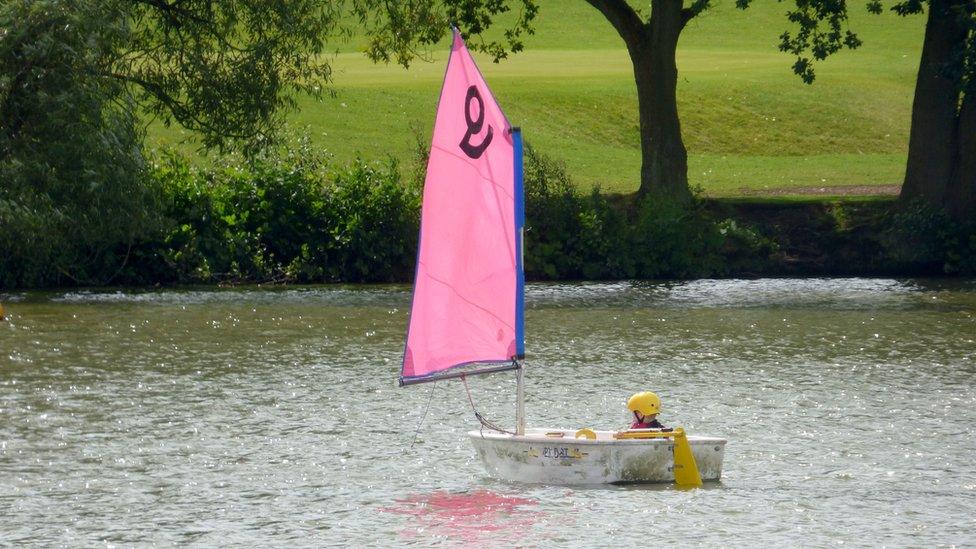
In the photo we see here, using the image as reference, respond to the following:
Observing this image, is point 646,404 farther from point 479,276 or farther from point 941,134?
point 941,134

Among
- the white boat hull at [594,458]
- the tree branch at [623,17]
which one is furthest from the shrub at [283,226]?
the white boat hull at [594,458]

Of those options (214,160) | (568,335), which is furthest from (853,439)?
(214,160)

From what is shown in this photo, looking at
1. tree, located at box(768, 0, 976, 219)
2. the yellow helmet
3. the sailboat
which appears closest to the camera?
the sailboat

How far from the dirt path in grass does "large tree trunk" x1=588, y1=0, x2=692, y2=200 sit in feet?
13.5

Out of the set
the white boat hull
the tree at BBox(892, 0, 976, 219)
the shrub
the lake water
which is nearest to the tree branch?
the tree at BBox(892, 0, 976, 219)

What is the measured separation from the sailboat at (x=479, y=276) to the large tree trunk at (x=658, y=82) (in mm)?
21495

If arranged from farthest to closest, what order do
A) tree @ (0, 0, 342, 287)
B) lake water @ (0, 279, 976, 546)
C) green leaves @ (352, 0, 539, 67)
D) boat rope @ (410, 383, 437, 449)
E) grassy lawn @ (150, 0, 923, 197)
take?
grassy lawn @ (150, 0, 923, 197) → green leaves @ (352, 0, 539, 67) → tree @ (0, 0, 342, 287) → boat rope @ (410, 383, 437, 449) → lake water @ (0, 279, 976, 546)

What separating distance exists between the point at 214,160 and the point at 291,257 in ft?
11.9

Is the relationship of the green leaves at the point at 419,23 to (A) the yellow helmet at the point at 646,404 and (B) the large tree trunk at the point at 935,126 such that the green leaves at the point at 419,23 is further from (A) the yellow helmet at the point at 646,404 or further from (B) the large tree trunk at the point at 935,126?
(A) the yellow helmet at the point at 646,404

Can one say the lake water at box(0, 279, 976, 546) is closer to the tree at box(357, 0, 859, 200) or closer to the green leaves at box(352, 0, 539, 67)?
the tree at box(357, 0, 859, 200)

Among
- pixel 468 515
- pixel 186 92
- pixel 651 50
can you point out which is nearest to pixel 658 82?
pixel 651 50

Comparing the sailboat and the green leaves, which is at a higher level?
the green leaves

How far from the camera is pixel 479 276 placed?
17.5 meters

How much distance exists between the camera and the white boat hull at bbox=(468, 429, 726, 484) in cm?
1627
